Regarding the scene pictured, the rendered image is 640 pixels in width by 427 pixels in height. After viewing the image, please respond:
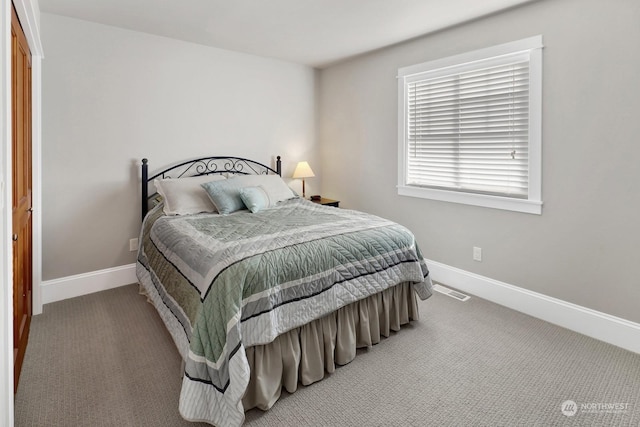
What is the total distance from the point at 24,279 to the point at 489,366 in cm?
330

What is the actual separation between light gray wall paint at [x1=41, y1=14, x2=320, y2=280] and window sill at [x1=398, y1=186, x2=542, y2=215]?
2.01 meters

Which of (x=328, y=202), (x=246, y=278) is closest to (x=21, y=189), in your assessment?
(x=246, y=278)

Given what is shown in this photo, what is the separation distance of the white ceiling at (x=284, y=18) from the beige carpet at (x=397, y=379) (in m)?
2.50

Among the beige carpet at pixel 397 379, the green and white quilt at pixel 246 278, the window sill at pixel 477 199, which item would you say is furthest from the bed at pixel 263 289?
the window sill at pixel 477 199

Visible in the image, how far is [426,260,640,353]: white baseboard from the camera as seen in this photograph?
2.45 meters

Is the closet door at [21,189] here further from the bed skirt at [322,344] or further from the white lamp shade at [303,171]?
the white lamp shade at [303,171]

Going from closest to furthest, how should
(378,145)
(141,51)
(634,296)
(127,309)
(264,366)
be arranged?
(264,366)
(634,296)
(127,309)
(141,51)
(378,145)

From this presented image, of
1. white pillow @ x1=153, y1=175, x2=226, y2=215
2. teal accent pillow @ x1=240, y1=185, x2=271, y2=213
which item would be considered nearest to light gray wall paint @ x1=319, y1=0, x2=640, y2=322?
teal accent pillow @ x1=240, y1=185, x2=271, y2=213

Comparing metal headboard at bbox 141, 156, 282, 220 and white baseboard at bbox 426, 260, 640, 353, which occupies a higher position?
metal headboard at bbox 141, 156, 282, 220

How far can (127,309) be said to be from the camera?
305 centimetres

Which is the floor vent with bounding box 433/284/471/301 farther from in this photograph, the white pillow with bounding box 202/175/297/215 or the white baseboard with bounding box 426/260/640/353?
the white pillow with bounding box 202/175/297/215

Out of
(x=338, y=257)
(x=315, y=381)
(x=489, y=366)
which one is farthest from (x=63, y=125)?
(x=489, y=366)

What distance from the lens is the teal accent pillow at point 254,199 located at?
326cm

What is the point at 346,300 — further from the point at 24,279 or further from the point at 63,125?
the point at 63,125
